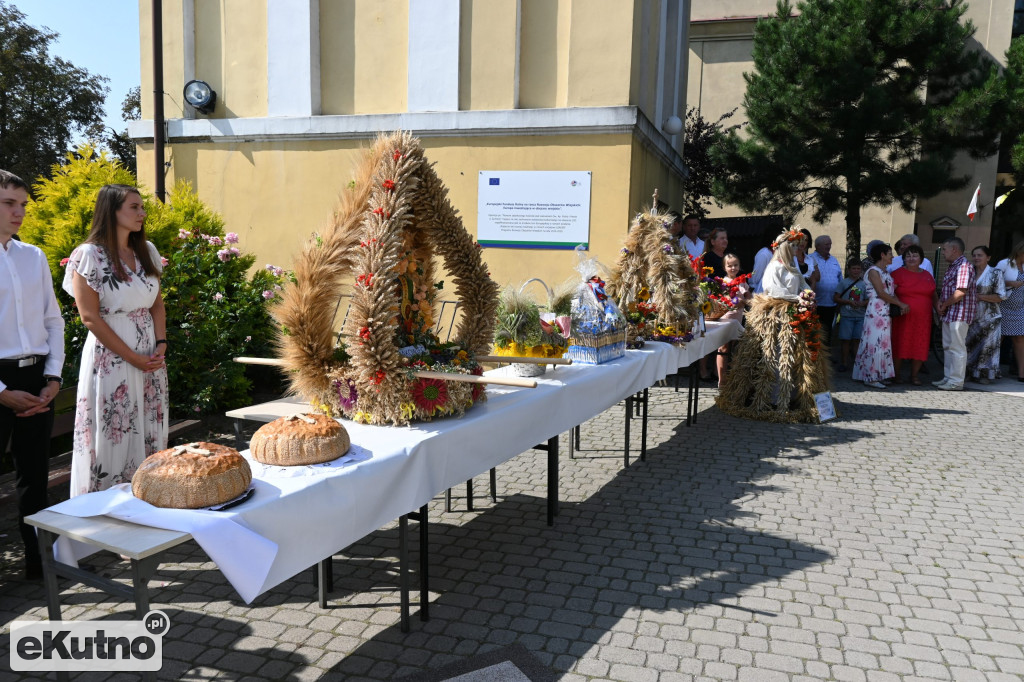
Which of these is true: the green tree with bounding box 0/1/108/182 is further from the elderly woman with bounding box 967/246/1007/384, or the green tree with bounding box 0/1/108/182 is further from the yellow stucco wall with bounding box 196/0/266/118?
the elderly woman with bounding box 967/246/1007/384

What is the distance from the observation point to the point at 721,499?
544 cm

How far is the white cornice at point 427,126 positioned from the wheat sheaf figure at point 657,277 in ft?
7.83

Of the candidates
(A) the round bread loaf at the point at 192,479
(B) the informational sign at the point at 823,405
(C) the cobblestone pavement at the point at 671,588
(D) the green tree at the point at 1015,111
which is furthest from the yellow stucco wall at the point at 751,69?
(A) the round bread loaf at the point at 192,479

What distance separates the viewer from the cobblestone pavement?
10.7ft

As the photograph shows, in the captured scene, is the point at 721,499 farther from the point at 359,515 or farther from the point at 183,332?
the point at 183,332

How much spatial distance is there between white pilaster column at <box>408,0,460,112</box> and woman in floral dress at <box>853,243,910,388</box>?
6.16 meters

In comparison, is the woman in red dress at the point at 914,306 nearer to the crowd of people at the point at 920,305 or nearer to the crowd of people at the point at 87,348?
the crowd of people at the point at 920,305

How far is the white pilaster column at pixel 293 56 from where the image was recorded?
9945 millimetres

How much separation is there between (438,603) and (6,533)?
9.74 ft

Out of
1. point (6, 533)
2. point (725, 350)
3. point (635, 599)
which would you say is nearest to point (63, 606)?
point (6, 533)

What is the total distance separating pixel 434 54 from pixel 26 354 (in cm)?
716

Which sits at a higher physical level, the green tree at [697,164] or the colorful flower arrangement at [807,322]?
the green tree at [697,164]

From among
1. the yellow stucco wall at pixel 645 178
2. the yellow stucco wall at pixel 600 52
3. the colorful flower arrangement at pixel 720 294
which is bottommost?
the colorful flower arrangement at pixel 720 294

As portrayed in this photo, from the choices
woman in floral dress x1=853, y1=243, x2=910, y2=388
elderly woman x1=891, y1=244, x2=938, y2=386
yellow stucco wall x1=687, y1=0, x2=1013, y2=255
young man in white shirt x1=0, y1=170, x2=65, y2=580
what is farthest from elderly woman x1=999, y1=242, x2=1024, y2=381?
young man in white shirt x1=0, y1=170, x2=65, y2=580
